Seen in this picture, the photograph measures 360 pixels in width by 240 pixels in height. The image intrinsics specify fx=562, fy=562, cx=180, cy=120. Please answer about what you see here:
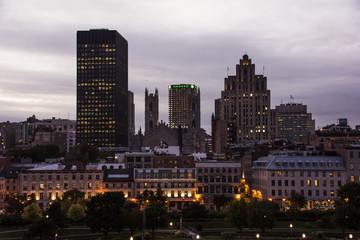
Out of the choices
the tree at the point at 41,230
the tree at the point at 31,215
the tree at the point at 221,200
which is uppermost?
the tree at the point at 221,200

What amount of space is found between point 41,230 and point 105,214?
443 inches

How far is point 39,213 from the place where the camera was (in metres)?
114

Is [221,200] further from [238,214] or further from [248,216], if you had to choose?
[248,216]

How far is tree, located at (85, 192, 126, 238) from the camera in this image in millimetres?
98812

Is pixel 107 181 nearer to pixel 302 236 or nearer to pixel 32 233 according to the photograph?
pixel 32 233

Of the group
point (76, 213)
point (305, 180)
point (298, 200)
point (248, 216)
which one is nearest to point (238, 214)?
point (248, 216)

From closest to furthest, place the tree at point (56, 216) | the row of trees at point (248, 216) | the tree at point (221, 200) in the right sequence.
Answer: the row of trees at point (248, 216) → the tree at point (56, 216) → the tree at point (221, 200)

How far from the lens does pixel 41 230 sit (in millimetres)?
94625

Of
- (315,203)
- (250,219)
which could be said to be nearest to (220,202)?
(315,203)

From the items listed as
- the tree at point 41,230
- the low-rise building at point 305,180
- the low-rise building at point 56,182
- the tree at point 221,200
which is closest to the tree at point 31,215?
the tree at point 41,230

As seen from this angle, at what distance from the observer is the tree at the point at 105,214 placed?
9881 centimetres

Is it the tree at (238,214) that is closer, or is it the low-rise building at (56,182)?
the tree at (238,214)

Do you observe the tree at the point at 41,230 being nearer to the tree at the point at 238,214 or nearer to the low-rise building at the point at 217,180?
the tree at the point at 238,214

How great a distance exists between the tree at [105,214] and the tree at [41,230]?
7.04 meters
